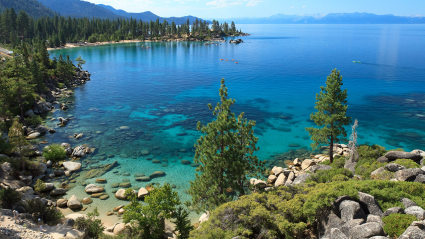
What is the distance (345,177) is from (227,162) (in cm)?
1383

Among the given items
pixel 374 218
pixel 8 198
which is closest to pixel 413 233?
pixel 374 218

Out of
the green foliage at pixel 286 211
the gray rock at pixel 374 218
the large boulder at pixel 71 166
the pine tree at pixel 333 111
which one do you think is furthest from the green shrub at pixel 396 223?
the large boulder at pixel 71 166

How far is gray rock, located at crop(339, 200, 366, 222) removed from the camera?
19233mm

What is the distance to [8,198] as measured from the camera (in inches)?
1099

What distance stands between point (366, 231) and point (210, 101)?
64.4 meters

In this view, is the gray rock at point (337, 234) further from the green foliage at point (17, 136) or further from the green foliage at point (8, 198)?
the green foliage at point (17, 136)

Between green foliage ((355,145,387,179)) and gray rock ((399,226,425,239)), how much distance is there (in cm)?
1637

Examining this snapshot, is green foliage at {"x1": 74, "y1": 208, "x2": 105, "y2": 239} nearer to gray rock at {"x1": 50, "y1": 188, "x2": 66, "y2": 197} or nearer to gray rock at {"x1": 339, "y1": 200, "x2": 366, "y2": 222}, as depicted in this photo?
gray rock at {"x1": 50, "y1": 188, "x2": 66, "y2": 197}

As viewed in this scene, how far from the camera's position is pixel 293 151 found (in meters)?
49.1

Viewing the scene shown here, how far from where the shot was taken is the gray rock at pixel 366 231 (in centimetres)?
1673

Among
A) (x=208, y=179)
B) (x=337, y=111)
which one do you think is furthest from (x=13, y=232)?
(x=337, y=111)

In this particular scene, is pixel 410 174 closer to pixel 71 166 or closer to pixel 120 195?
pixel 120 195

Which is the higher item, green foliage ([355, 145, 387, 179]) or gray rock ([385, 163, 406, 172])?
gray rock ([385, 163, 406, 172])

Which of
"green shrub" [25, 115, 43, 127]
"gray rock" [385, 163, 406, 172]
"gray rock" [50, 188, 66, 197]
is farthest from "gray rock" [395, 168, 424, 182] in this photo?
"green shrub" [25, 115, 43, 127]
